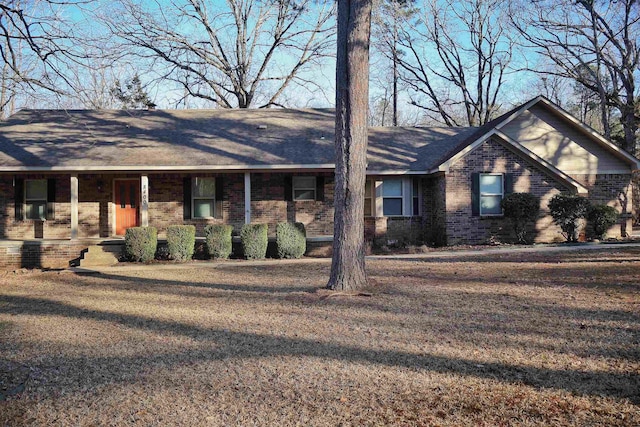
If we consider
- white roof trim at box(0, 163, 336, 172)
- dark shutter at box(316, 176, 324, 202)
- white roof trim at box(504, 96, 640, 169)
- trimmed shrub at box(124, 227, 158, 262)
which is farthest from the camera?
white roof trim at box(504, 96, 640, 169)

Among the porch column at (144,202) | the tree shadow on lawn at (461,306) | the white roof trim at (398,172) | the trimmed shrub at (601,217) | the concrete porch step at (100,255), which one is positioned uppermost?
the white roof trim at (398,172)

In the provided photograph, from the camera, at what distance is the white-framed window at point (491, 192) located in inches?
636

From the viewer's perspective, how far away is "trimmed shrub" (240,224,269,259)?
1429cm

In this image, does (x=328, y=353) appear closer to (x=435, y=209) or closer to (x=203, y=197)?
(x=435, y=209)

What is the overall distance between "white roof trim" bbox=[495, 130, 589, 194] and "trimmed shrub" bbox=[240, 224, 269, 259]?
26.1ft

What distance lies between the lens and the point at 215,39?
94.2 ft

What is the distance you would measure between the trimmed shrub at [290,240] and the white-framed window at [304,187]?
8.40 ft

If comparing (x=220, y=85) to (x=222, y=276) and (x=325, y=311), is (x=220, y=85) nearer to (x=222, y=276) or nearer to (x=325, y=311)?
(x=222, y=276)

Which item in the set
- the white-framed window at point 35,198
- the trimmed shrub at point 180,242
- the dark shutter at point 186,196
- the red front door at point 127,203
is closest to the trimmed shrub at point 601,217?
the trimmed shrub at point 180,242

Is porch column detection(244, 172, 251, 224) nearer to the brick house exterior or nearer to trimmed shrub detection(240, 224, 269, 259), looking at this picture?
the brick house exterior

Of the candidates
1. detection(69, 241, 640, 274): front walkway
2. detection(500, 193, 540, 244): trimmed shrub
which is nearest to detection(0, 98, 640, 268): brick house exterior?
detection(500, 193, 540, 244): trimmed shrub

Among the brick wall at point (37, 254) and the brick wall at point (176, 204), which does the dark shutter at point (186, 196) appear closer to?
the brick wall at point (176, 204)

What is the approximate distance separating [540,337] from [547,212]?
38.4 feet

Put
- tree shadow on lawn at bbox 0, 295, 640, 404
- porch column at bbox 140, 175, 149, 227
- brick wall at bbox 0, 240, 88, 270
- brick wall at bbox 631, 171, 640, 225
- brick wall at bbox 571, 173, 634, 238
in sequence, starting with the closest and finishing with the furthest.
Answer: tree shadow on lawn at bbox 0, 295, 640, 404 < brick wall at bbox 0, 240, 88, 270 < porch column at bbox 140, 175, 149, 227 < brick wall at bbox 571, 173, 634, 238 < brick wall at bbox 631, 171, 640, 225
